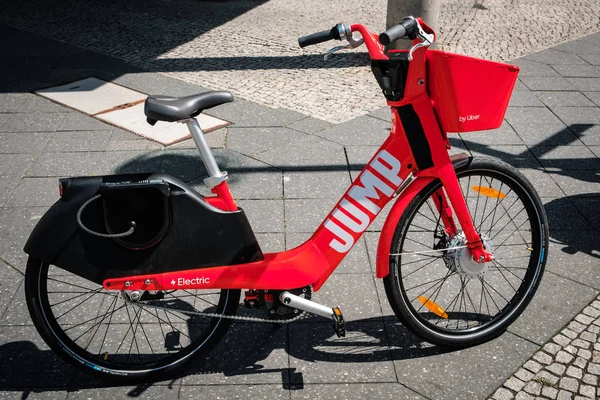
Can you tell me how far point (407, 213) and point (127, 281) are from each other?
129 centimetres

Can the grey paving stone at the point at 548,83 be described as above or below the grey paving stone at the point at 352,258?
below

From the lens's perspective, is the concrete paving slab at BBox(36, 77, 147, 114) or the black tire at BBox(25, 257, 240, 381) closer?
the black tire at BBox(25, 257, 240, 381)

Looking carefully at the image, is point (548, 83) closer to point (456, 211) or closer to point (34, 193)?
point (456, 211)

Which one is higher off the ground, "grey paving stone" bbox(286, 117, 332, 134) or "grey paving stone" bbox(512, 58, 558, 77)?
"grey paving stone" bbox(286, 117, 332, 134)

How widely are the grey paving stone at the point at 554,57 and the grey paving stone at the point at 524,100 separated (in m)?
1.29

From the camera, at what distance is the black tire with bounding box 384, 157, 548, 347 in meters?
3.04

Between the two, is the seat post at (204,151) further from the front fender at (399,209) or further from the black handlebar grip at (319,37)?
the front fender at (399,209)

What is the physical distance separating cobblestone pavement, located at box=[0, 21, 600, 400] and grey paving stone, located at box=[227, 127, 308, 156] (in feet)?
0.06

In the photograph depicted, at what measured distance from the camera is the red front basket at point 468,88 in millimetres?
2627

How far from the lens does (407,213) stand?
2.95m

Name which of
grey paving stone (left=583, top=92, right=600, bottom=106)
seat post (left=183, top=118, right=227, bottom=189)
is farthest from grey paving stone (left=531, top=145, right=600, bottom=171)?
seat post (left=183, top=118, right=227, bottom=189)

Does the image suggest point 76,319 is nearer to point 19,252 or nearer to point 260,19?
point 19,252

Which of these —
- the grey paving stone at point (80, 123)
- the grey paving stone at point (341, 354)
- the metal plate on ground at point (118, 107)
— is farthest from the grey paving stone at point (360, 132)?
the grey paving stone at point (341, 354)

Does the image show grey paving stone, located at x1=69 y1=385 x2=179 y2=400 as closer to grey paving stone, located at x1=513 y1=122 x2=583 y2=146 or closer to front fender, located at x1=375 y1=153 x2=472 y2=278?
front fender, located at x1=375 y1=153 x2=472 y2=278
